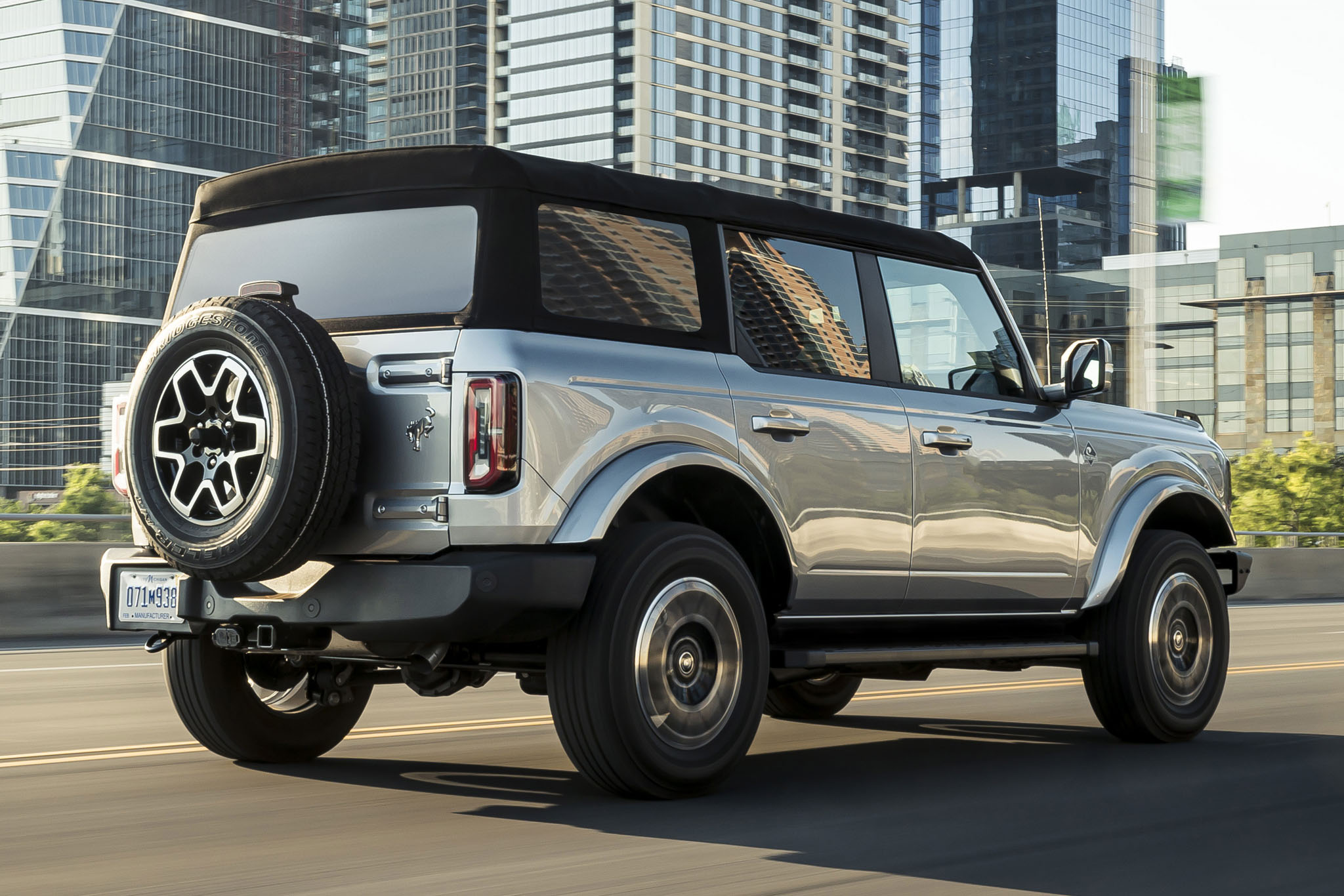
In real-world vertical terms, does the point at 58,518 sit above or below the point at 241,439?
below

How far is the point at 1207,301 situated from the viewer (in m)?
129

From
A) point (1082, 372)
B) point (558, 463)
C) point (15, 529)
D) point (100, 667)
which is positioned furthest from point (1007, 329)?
point (15, 529)

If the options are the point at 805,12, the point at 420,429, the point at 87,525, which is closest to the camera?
the point at 420,429

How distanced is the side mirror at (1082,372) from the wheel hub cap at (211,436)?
365 cm

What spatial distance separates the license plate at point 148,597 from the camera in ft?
18.5

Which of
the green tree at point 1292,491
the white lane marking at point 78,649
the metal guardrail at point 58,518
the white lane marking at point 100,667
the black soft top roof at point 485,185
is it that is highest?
the black soft top roof at point 485,185

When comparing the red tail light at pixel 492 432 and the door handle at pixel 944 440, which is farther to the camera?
the door handle at pixel 944 440

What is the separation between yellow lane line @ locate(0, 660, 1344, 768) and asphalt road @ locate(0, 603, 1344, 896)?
0.03 metres

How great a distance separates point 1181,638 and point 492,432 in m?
4.03

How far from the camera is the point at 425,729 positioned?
7.83 meters

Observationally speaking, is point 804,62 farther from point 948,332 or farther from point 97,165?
point 948,332

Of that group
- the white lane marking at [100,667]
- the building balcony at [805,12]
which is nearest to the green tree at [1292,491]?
the white lane marking at [100,667]

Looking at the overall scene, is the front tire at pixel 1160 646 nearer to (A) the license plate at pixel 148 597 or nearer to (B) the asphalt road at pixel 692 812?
(B) the asphalt road at pixel 692 812

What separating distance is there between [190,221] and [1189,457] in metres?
4.64
